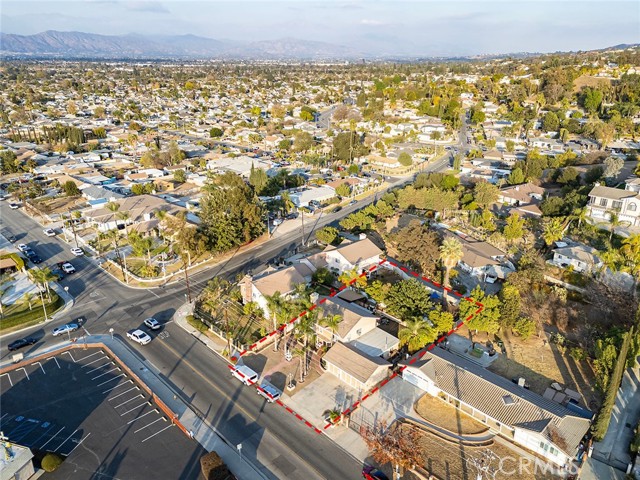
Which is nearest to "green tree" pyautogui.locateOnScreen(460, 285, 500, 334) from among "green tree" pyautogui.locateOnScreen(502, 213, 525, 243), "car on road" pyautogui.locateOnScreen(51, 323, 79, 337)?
"green tree" pyautogui.locateOnScreen(502, 213, 525, 243)

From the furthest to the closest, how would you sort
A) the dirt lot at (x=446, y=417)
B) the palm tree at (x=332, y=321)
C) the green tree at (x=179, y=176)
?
the green tree at (x=179, y=176)
the palm tree at (x=332, y=321)
the dirt lot at (x=446, y=417)

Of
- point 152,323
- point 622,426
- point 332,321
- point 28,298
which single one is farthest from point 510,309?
point 28,298

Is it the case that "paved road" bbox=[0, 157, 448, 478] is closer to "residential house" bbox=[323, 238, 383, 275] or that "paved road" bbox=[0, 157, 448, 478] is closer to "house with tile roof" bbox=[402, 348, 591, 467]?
"residential house" bbox=[323, 238, 383, 275]

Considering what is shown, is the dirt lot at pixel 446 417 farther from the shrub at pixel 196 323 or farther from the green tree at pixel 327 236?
the green tree at pixel 327 236

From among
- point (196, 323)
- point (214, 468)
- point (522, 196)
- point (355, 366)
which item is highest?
point (522, 196)

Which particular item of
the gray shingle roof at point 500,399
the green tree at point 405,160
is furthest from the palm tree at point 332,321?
the green tree at point 405,160

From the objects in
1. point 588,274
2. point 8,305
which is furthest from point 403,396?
point 8,305

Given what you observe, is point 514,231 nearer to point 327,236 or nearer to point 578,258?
point 578,258
